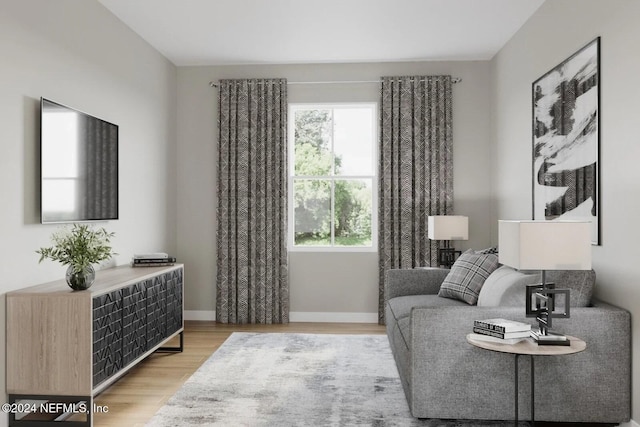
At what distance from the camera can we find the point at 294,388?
3.60 meters

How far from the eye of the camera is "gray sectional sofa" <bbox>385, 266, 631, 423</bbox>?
111 inches

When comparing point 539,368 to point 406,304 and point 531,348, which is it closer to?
point 531,348

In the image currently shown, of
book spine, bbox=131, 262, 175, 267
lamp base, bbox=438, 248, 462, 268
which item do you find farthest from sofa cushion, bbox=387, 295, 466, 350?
book spine, bbox=131, 262, 175, 267

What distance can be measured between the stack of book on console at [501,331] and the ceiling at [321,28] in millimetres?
2611

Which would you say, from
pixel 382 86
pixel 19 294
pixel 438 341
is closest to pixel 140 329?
pixel 19 294

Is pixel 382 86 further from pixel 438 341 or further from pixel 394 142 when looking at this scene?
pixel 438 341

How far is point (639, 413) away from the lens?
273 cm

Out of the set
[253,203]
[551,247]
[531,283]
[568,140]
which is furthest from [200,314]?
[551,247]

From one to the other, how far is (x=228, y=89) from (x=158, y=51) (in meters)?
0.82

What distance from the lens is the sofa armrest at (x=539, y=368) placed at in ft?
9.27

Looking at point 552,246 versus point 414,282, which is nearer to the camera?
point 552,246

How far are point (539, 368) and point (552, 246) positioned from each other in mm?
743

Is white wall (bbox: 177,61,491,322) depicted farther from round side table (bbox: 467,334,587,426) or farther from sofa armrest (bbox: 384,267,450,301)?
round side table (bbox: 467,334,587,426)

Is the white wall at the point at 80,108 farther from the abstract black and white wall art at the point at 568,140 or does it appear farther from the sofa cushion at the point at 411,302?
the abstract black and white wall art at the point at 568,140
